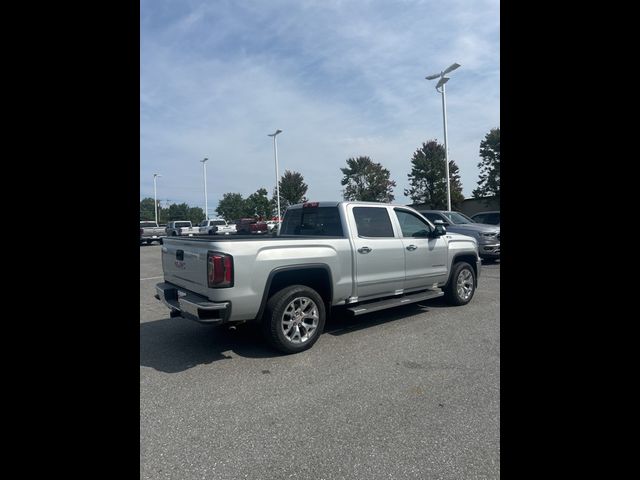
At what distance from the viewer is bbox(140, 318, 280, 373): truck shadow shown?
4.23 meters

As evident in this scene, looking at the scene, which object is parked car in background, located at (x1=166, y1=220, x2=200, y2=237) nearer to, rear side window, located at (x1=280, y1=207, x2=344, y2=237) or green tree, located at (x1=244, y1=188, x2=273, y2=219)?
green tree, located at (x1=244, y1=188, x2=273, y2=219)

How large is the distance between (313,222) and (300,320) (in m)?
1.79

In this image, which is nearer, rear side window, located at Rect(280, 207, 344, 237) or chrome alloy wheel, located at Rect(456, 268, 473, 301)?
rear side window, located at Rect(280, 207, 344, 237)

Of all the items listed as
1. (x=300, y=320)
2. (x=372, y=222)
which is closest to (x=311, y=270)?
(x=300, y=320)

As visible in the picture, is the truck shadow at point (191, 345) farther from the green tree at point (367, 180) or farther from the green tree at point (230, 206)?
the green tree at point (230, 206)

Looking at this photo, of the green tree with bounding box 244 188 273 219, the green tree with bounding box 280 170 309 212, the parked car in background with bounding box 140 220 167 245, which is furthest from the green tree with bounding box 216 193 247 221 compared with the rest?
the parked car in background with bounding box 140 220 167 245

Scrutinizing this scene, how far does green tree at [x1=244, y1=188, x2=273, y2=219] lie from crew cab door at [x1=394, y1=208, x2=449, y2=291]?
4496 centimetres

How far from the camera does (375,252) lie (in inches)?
203

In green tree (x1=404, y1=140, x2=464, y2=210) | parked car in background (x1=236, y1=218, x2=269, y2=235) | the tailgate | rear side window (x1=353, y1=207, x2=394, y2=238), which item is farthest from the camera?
green tree (x1=404, y1=140, x2=464, y2=210)

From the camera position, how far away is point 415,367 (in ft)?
12.6

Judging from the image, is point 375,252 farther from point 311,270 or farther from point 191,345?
point 191,345
